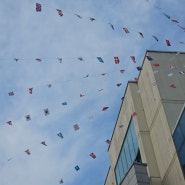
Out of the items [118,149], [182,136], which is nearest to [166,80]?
[182,136]

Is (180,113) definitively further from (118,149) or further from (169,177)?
A: (118,149)

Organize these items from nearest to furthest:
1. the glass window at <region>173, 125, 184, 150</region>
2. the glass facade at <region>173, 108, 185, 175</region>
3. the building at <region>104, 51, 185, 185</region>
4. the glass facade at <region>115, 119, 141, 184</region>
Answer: the glass facade at <region>173, 108, 185, 175</region> < the glass window at <region>173, 125, 184, 150</region> < the building at <region>104, 51, 185, 185</region> < the glass facade at <region>115, 119, 141, 184</region>

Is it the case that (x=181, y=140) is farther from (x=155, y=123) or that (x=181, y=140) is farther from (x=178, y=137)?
(x=155, y=123)

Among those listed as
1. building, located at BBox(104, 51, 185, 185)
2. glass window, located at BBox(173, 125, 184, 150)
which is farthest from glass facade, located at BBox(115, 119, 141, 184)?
glass window, located at BBox(173, 125, 184, 150)

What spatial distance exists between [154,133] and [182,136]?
3.78 metres

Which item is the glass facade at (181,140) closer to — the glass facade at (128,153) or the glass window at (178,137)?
the glass window at (178,137)

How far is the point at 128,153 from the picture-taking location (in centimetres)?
2784

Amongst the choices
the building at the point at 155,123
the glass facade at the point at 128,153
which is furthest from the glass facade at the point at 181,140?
the glass facade at the point at 128,153

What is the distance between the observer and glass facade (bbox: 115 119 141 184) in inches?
1032

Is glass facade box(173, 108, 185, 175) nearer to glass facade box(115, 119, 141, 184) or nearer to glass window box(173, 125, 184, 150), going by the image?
glass window box(173, 125, 184, 150)

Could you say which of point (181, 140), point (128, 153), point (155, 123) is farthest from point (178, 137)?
point (128, 153)

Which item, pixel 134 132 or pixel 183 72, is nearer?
pixel 183 72

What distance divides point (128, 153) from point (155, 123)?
4.66 metres

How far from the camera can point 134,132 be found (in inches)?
1038
